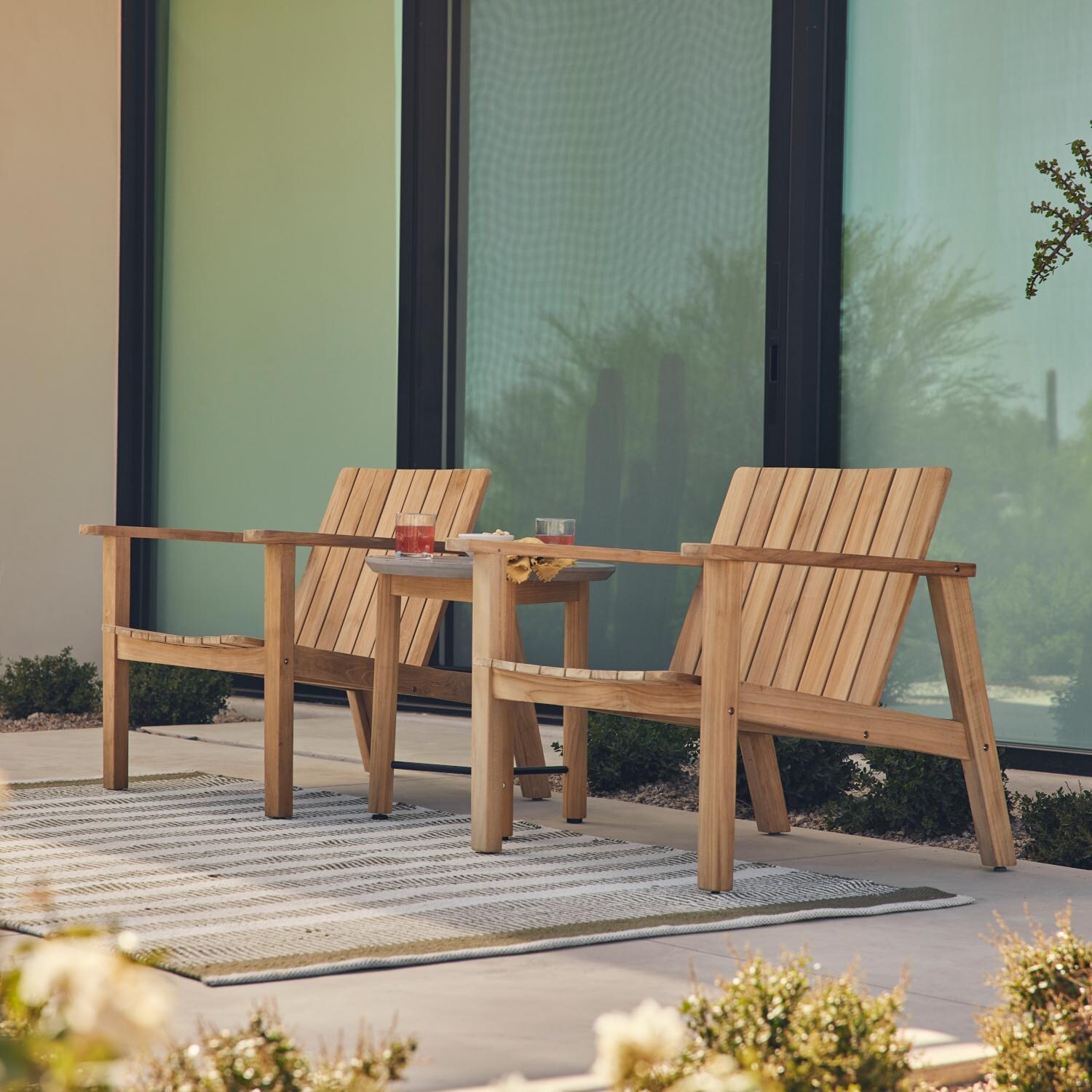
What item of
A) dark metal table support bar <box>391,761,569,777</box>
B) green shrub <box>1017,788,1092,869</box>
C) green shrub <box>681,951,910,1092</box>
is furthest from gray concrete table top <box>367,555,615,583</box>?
green shrub <box>681,951,910,1092</box>

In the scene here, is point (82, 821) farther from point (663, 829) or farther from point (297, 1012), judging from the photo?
point (297, 1012)

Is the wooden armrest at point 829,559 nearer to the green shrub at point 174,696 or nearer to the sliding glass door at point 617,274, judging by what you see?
the sliding glass door at point 617,274

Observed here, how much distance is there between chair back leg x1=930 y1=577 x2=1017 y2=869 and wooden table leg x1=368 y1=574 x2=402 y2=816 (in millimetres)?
1219

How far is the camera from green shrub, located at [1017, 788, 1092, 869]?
11.2 ft

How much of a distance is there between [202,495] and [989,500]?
380 centimetres

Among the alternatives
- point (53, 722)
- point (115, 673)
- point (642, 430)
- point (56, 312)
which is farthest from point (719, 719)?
point (56, 312)

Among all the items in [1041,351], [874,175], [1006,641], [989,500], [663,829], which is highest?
[874,175]

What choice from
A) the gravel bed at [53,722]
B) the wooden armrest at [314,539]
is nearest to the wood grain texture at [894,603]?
the wooden armrest at [314,539]

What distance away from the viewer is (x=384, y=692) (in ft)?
12.5

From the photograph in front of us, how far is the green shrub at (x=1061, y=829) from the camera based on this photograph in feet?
11.2

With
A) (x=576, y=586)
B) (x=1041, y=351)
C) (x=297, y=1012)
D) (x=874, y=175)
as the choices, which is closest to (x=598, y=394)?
(x=874, y=175)

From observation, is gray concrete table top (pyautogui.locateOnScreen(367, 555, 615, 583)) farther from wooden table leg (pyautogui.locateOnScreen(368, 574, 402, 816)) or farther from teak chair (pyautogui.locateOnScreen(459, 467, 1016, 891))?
teak chair (pyautogui.locateOnScreen(459, 467, 1016, 891))

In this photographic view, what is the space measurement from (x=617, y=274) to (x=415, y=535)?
7.84 ft

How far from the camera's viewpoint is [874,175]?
5.31 m
